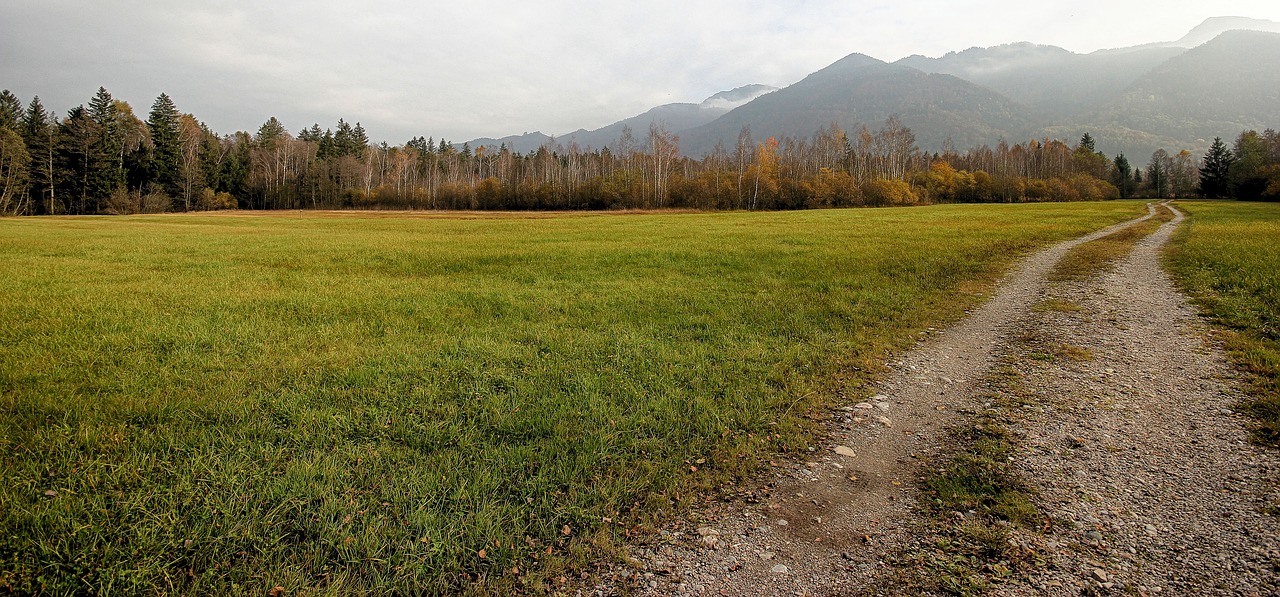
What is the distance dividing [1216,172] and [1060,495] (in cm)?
14400

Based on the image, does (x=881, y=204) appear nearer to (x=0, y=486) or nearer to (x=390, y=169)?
(x=0, y=486)

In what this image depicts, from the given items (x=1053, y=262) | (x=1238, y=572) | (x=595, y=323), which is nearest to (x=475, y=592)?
(x=1238, y=572)

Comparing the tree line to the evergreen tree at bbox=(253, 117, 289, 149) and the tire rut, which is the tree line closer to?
the evergreen tree at bbox=(253, 117, 289, 149)

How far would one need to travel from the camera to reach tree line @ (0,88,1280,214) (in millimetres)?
79188

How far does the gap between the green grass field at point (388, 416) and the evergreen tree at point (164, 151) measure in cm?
9720

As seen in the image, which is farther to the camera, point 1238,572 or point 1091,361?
point 1091,361

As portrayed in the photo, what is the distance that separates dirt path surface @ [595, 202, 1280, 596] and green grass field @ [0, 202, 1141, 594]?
60cm

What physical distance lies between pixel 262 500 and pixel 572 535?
2738 millimetres

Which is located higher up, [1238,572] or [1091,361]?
[1091,361]

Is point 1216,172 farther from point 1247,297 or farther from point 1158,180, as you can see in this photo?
point 1247,297

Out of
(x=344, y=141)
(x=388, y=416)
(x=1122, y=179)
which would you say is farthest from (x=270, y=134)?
(x=1122, y=179)

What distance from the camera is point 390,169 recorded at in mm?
132875

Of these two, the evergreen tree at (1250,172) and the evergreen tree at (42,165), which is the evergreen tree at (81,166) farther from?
the evergreen tree at (1250,172)

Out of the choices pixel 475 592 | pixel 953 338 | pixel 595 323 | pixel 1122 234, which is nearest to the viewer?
pixel 475 592
